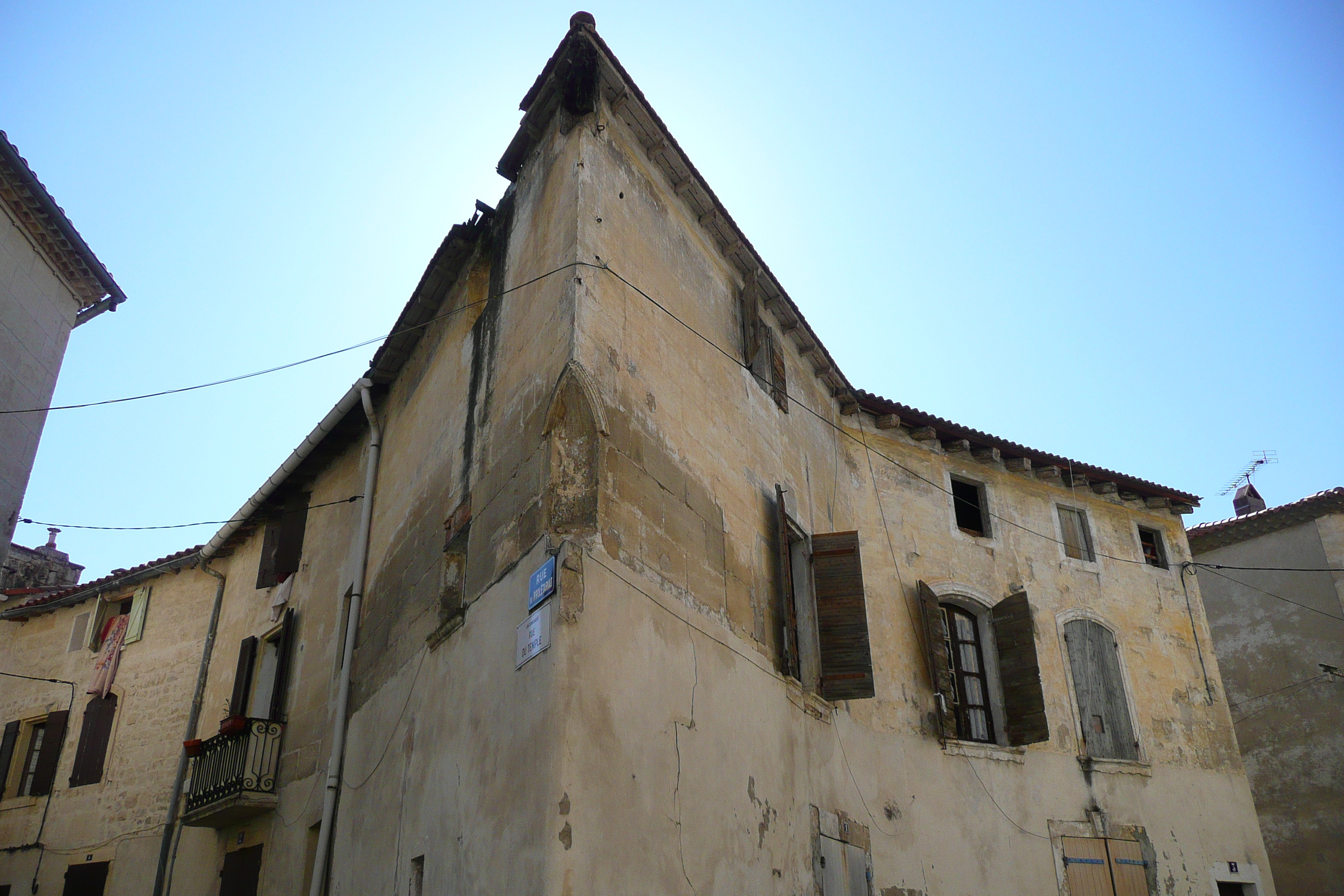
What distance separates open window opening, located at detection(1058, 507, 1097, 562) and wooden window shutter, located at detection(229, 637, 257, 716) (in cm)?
1304

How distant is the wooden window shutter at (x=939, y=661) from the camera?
44.8ft

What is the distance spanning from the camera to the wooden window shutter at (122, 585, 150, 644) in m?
18.0

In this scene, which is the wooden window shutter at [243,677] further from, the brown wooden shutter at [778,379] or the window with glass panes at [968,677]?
the window with glass panes at [968,677]

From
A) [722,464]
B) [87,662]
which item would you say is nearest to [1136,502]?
[722,464]

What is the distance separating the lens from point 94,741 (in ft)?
57.0

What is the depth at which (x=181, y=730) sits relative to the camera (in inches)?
639

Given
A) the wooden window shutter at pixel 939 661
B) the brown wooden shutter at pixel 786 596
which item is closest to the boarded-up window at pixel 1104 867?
the wooden window shutter at pixel 939 661

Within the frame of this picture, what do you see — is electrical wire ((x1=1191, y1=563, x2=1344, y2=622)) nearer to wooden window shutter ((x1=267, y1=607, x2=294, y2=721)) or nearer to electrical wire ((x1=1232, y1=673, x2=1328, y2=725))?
electrical wire ((x1=1232, y1=673, x2=1328, y2=725))

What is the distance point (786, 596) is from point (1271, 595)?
1428cm

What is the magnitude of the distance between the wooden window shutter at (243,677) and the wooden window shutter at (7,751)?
20.8 ft

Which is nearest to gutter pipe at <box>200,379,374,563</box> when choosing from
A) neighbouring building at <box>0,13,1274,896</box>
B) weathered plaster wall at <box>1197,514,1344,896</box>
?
neighbouring building at <box>0,13,1274,896</box>

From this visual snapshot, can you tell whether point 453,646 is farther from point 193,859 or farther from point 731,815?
point 193,859

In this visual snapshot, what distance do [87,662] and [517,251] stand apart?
13.2 m

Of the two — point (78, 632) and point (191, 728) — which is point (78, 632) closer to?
point (78, 632)
